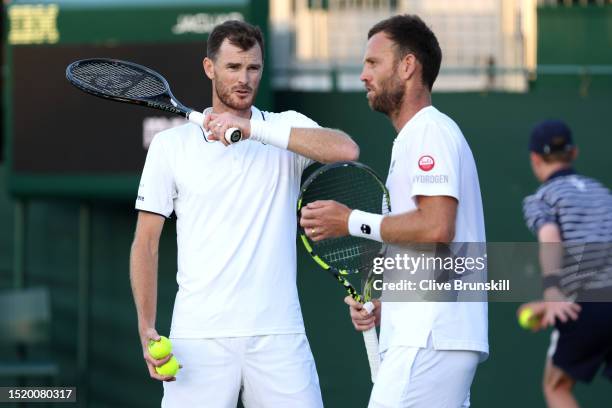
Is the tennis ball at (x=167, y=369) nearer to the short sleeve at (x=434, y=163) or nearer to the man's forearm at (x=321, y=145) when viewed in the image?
the man's forearm at (x=321, y=145)

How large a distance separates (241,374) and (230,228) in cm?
56

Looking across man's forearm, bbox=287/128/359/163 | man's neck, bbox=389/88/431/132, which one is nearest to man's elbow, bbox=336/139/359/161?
man's forearm, bbox=287/128/359/163

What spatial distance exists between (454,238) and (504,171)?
4.04 meters

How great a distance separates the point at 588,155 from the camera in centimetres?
818

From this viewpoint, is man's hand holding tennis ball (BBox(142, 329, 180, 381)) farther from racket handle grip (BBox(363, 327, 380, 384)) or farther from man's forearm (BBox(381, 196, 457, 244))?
man's forearm (BBox(381, 196, 457, 244))

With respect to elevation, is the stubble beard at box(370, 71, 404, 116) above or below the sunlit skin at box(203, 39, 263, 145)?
below

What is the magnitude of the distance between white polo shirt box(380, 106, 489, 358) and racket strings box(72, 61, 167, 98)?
→ 122 centimetres

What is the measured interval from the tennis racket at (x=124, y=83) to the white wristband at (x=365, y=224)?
0.89 metres

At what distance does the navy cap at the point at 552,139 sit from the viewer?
20.1 feet

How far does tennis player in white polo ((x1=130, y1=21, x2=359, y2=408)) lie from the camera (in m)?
4.80

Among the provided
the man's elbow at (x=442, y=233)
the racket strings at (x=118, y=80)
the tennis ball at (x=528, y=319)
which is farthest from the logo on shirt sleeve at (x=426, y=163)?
the racket strings at (x=118, y=80)

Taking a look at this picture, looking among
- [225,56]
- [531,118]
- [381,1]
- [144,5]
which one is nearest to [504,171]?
[531,118]

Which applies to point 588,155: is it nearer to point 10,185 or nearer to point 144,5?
point 144,5

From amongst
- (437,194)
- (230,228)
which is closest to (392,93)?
(437,194)
